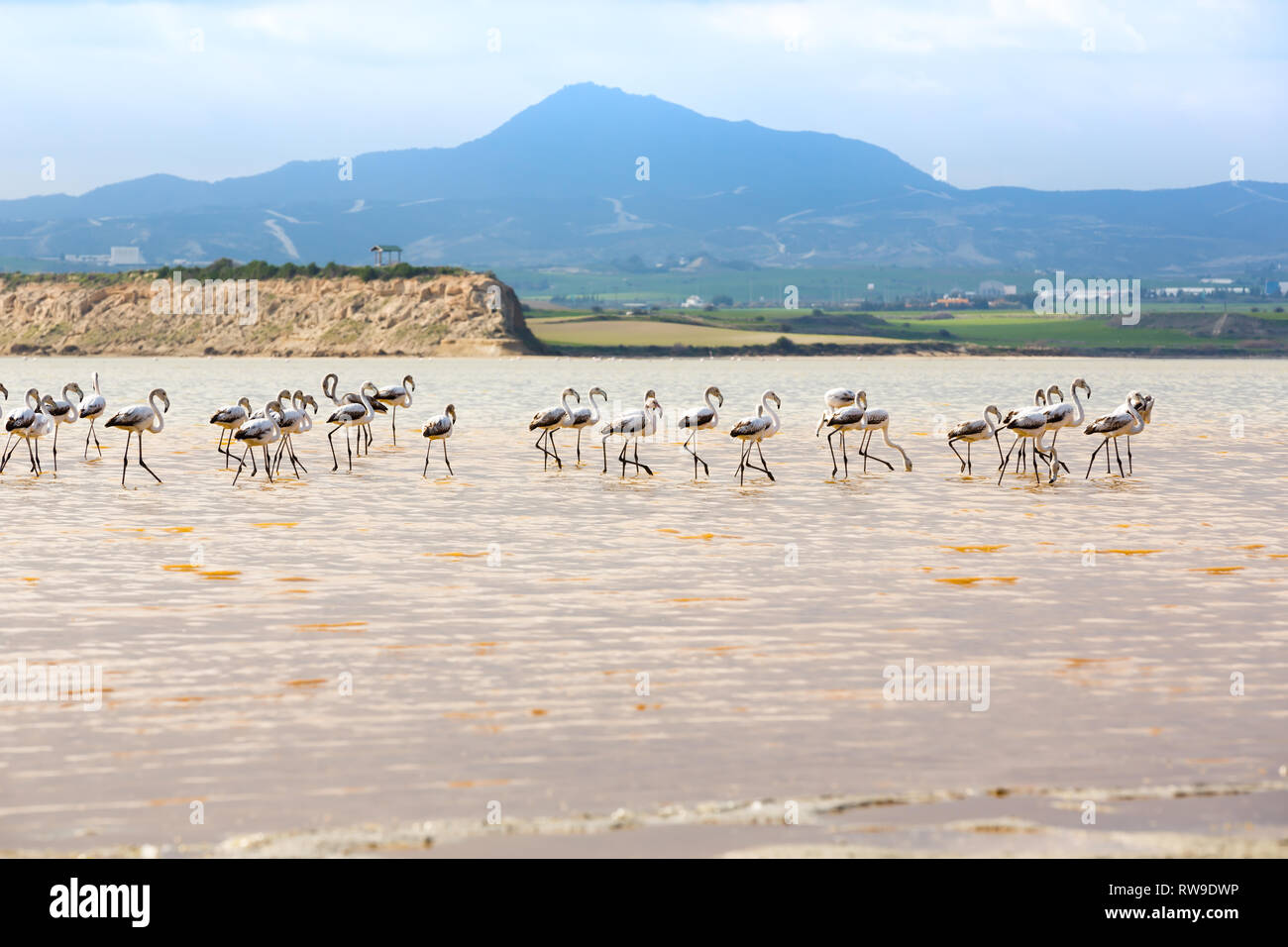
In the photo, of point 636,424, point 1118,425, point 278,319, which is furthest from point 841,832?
point 278,319

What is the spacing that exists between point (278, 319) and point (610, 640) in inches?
4415

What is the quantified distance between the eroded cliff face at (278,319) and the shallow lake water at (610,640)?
3367 inches

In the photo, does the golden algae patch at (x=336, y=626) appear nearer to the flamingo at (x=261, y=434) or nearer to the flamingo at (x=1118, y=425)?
the flamingo at (x=261, y=434)

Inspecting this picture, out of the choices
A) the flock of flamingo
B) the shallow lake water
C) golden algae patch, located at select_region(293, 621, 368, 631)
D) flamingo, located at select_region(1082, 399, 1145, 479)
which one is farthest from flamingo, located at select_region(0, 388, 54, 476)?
flamingo, located at select_region(1082, 399, 1145, 479)

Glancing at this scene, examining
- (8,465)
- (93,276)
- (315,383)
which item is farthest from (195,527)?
(93,276)

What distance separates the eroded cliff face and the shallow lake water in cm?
8552

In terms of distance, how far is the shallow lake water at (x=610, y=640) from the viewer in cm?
892

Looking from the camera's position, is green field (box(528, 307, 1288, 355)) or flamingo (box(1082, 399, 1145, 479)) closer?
flamingo (box(1082, 399, 1145, 479))

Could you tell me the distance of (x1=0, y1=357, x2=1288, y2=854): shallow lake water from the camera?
29.3ft

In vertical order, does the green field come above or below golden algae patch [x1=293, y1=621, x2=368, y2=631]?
above

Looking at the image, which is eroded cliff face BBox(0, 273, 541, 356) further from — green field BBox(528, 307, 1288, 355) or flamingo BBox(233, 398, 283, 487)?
flamingo BBox(233, 398, 283, 487)

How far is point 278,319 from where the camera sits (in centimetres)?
11994

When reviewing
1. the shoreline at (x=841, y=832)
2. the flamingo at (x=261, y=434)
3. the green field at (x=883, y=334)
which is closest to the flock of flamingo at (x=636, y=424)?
the flamingo at (x=261, y=434)

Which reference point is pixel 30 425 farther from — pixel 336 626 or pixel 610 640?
pixel 610 640
